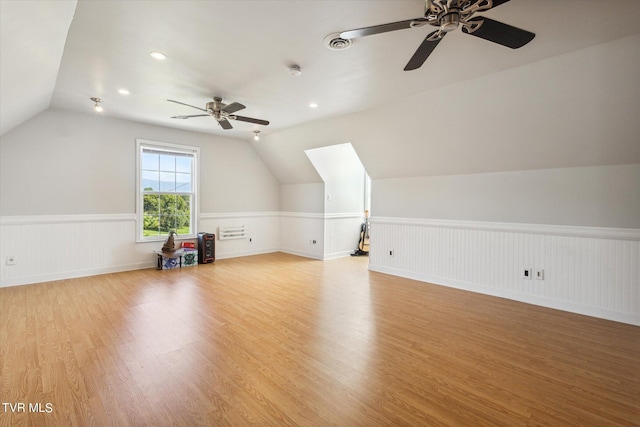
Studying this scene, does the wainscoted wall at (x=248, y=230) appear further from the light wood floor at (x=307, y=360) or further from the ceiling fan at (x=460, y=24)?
the ceiling fan at (x=460, y=24)

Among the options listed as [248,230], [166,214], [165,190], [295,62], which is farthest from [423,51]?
[248,230]

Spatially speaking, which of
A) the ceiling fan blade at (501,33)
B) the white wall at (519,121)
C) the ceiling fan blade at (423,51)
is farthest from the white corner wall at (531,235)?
the ceiling fan blade at (423,51)

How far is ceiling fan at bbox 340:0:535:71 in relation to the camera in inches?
69.2

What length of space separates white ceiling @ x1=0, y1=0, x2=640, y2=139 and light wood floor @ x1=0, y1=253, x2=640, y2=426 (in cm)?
240

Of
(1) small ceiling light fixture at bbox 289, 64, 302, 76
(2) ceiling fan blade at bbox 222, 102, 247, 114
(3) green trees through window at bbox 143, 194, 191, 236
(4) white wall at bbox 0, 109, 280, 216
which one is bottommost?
(3) green trees through window at bbox 143, 194, 191, 236

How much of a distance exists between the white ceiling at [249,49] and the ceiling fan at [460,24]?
0.32m

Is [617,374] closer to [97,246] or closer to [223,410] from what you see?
[223,410]

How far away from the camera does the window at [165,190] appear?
18.6ft

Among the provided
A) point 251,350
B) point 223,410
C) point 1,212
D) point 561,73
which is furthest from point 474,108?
point 1,212

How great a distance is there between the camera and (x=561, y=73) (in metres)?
3.00

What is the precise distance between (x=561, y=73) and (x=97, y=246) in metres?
6.84

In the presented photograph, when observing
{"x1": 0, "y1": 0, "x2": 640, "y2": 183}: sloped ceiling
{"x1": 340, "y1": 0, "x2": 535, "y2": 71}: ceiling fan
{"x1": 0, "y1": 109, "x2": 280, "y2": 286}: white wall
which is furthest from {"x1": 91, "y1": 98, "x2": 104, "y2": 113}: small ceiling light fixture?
{"x1": 340, "y1": 0, "x2": 535, "y2": 71}: ceiling fan

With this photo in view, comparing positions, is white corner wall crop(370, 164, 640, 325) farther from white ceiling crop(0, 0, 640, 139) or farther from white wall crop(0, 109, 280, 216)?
white wall crop(0, 109, 280, 216)

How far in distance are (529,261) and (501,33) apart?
3.11 metres
